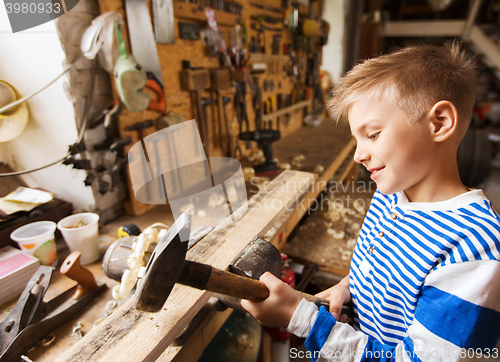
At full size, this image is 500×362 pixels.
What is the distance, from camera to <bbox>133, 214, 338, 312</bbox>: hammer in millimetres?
502

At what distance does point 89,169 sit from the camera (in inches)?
55.0

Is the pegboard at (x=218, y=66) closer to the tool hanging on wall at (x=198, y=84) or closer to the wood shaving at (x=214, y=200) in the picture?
the tool hanging on wall at (x=198, y=84)

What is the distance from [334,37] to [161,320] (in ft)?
18.2

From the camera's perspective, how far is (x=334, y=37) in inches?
201

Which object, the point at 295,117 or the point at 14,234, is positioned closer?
the point at 14,234

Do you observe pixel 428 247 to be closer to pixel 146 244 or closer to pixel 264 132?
pixel 146 244

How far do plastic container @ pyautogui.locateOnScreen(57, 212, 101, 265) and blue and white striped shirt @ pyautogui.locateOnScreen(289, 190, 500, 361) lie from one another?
0.92 m

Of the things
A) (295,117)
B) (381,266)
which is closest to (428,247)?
(381,266)

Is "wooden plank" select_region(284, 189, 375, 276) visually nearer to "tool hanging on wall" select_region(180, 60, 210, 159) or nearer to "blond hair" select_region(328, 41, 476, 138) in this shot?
"tool hanging on wall" select_region(180, 60, 210, 159)

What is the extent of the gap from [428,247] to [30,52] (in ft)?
4.53

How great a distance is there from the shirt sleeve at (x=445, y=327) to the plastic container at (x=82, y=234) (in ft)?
3.17

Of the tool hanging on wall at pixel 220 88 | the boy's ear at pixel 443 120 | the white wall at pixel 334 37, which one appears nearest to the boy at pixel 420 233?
the boy's ear at pixel 443 120

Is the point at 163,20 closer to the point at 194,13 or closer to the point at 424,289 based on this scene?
the point at 194,13

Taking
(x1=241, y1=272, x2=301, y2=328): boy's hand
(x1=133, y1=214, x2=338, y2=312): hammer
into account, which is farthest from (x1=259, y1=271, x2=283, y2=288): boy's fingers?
(x1=133, y1=214, x2=338, y2=312): hammer
